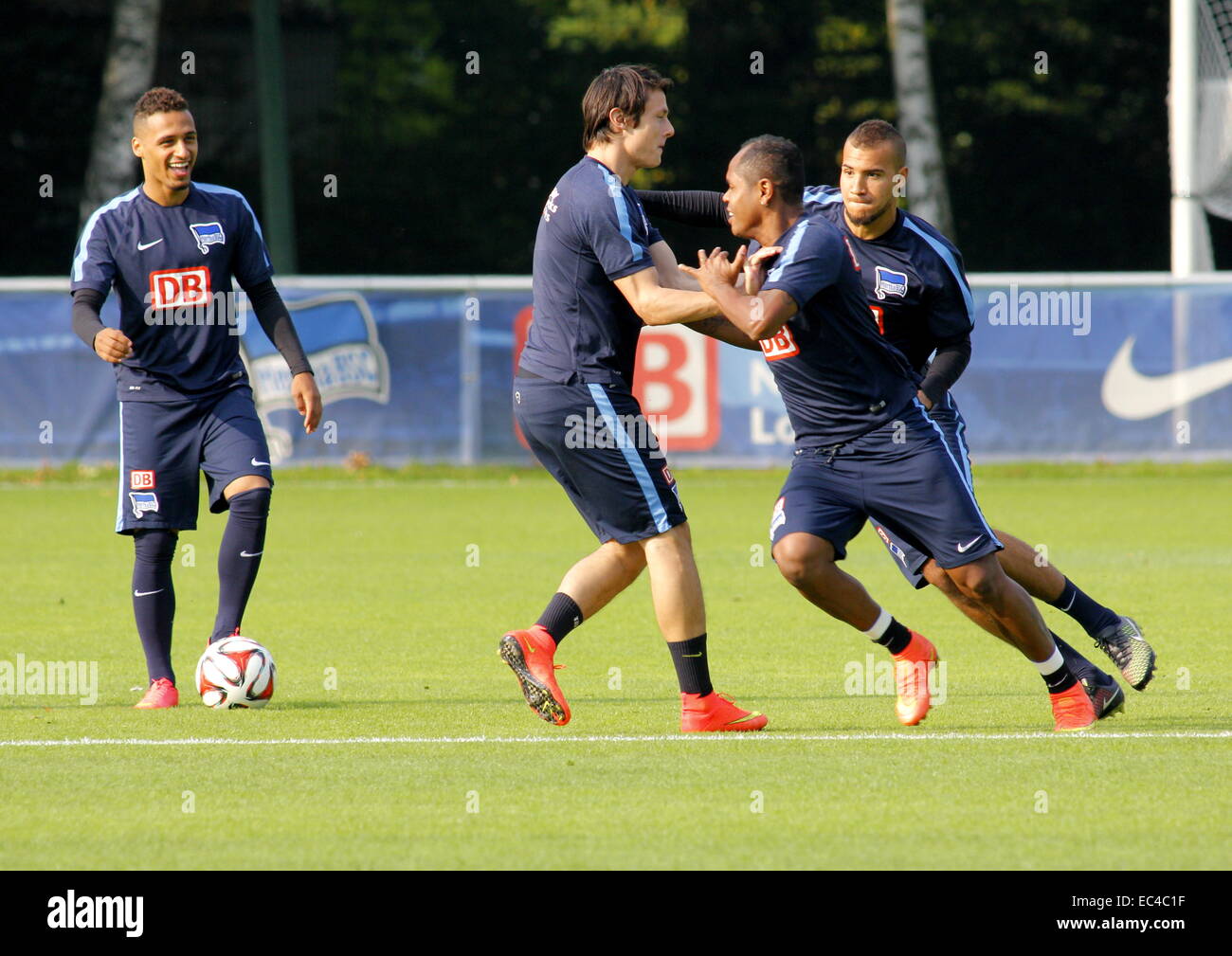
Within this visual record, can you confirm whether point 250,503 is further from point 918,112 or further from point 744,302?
point 918,112

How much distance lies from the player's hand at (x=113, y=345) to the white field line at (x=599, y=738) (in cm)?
151

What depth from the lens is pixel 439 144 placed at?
31469 millimetres

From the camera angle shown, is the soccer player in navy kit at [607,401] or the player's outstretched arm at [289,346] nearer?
the soccer player in navy kit at [607,401]

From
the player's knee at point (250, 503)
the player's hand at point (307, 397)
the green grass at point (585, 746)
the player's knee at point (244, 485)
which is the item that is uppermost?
the player's hand at point (307, 397)

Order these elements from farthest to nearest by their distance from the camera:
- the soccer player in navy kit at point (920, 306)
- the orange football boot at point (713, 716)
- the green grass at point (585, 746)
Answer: the soccer player in navy kit at point (920, 306) → the orange football boot at point (713, 716) → the green grass at point (585, 746)

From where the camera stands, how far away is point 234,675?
278 inches

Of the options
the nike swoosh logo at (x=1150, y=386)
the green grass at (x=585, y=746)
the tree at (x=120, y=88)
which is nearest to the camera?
the green grass at (x=585, y=746)

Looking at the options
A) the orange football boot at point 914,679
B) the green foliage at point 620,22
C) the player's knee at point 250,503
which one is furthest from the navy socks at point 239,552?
the green foliage at point 620,22

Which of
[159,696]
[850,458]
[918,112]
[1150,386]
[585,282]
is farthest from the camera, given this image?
[918,112]

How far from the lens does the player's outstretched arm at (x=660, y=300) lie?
6066mm

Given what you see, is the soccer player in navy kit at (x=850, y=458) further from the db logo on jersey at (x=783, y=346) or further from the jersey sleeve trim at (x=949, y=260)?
the jersey sleeve trim at (x=949, y=260)

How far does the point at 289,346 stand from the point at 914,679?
283 cm

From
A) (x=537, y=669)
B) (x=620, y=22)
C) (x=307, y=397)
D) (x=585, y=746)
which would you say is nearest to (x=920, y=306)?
(x=537, y=669)

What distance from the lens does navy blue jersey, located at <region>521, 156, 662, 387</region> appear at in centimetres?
627
